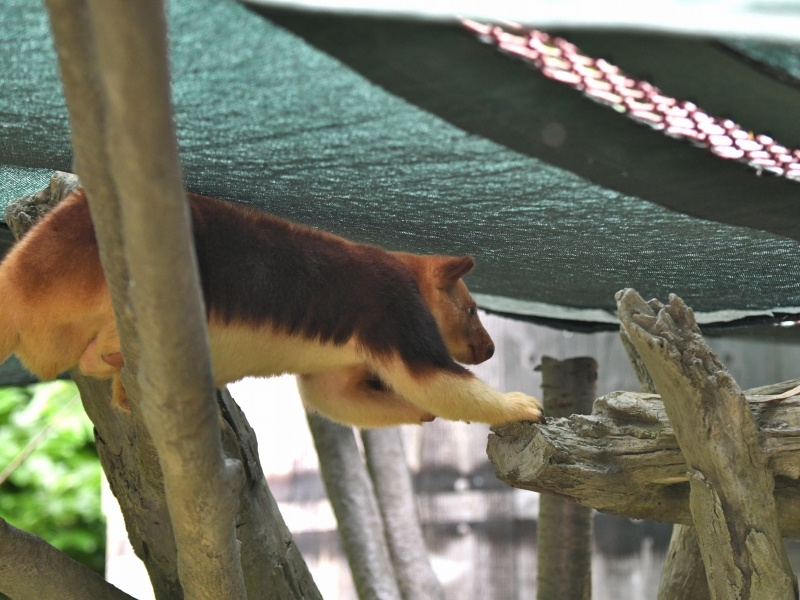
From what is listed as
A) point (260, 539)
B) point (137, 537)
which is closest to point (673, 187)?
point (260, 539)

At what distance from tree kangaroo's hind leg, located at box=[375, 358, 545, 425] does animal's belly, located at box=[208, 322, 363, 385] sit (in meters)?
0.21

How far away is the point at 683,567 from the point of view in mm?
3008

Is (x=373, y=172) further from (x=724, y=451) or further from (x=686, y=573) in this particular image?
(x=686, y=573)

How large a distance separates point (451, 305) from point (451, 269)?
228 millimetres

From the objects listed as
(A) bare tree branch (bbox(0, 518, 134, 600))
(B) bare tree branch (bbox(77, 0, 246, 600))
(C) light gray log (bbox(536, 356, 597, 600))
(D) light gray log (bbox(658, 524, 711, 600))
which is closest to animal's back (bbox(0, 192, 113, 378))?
(A) bare tree branch (bbox(0, 518, 134, 600))

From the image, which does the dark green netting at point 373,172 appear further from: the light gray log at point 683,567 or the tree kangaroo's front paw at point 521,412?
→ the tree kangaroo's front paw at point 521,412

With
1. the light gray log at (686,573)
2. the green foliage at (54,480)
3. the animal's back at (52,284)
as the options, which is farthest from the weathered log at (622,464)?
the green foliage at (54,480)

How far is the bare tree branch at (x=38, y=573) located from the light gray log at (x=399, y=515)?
2.11 meters

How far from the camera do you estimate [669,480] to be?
218cm

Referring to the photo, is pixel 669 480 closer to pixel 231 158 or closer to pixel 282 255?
pixel 282 255

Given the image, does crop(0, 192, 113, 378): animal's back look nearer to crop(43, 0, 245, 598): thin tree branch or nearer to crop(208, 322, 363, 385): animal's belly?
crop(208, 322, 363, 385): animal's belly

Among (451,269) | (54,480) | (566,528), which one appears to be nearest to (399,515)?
(566,528)

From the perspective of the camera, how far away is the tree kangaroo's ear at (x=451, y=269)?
9.37 ft

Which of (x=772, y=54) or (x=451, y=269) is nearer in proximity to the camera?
(x=772, y=54)
